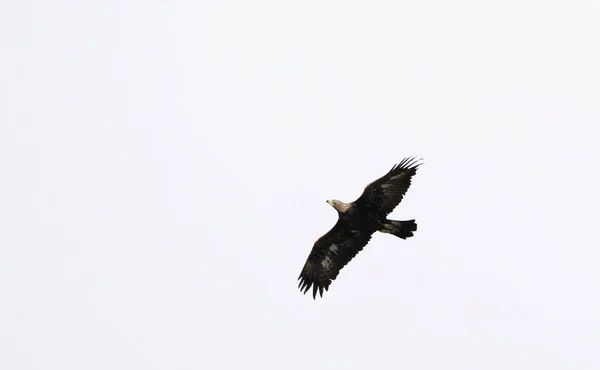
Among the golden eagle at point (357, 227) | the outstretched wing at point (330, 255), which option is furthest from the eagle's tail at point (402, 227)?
the outstretched wing at point (330, 255)

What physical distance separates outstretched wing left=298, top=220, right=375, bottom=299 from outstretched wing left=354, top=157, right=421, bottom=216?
1296mm

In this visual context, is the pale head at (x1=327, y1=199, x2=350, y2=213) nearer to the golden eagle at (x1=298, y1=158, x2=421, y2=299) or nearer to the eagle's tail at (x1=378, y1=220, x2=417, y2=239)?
the golden eagle at (x1=298, y1=158, x2=421, y2=299)

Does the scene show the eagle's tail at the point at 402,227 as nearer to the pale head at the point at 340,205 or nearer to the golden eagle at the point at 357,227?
the golden eagle at the point at 357,227

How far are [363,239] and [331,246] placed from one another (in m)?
0.95

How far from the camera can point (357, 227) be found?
24859 mm

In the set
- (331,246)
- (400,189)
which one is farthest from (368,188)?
(331,246)

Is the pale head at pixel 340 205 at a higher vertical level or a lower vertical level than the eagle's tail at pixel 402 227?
higher

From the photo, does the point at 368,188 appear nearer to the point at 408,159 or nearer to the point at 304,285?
the point at 408,159

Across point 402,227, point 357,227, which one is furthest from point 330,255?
point 402,227

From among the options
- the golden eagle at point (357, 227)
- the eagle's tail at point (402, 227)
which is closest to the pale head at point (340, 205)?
the golden eagle at point (357, 227)

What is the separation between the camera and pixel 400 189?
23750 millimetres

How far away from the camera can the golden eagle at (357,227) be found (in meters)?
23.6

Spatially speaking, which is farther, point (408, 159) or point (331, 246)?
point (331, 246)

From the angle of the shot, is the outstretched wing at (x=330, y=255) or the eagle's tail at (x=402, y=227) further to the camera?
the outstretched wing at (x=330, y=255)
